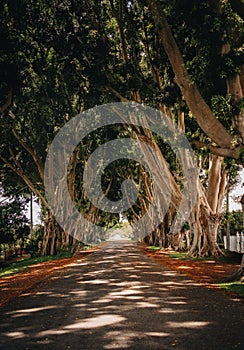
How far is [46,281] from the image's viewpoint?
1330 cm

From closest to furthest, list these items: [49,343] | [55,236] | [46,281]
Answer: [49,343] < [46,281] < [55,236]

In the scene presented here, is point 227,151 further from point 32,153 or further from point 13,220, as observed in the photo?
point 13,220

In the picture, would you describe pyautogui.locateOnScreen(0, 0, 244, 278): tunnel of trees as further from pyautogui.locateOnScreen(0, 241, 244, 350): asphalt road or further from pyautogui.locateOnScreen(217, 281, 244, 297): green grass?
pyautogui.locateOnScreen(0, 241, 244, 350): asphalt road

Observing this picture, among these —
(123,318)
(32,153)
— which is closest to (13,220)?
(32,153)

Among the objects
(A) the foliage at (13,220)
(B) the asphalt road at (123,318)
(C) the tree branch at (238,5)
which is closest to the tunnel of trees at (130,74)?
(C) the tree branch at (238,5)

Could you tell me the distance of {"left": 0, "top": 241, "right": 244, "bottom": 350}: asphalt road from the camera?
5.66 meters

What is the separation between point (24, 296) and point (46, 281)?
322 cm

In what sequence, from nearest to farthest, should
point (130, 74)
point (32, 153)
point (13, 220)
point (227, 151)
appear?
1. point (227, 151)
2. point (130, 74)
3. point (32, 153)
4. point (13, 220)

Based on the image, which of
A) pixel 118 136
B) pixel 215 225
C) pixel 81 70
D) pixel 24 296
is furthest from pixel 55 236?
pixel 24 296

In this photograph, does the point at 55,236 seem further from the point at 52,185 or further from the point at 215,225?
the point at 215,225

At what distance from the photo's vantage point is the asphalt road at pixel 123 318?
566 centimetres

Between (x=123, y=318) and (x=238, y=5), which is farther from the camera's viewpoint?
(x=238, y=5)

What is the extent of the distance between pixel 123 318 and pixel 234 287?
14.8ft

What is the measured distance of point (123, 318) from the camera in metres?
7.15
